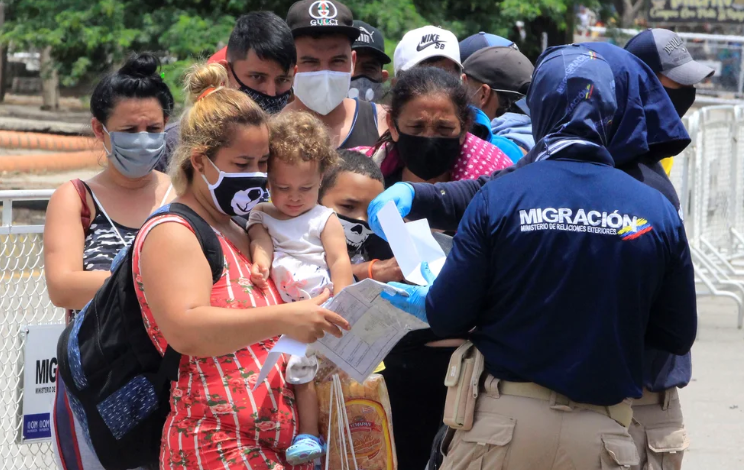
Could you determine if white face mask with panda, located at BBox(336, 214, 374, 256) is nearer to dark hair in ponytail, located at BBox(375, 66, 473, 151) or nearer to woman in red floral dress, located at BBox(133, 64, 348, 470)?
dark hair in ponytail, located at BBox(375, 66, 473, 151)

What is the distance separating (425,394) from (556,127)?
1.23 meters

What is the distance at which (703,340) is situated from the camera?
27.3 ft

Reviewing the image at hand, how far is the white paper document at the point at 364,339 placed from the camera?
8.46 ft

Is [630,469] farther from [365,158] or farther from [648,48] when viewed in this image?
[648,48]

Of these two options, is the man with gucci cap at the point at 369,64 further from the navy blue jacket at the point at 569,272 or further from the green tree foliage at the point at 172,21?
the green tree foliage at the point at 172,21

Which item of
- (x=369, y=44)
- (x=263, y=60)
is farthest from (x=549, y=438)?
(x=369, y=44)

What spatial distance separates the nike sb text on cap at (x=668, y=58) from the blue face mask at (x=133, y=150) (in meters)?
1.91

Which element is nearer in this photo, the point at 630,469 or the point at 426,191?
the point at 630,469

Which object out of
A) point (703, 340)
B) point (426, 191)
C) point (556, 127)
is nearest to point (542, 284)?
point (556, 127)

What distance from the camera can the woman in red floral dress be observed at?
2.41 metres

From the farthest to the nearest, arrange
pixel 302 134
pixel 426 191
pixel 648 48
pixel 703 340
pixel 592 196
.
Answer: pixel 703 340
pixel 648 48
pixel 426 191
pixel 302 134
pixel 592 196

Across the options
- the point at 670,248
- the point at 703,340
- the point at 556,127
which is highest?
the point at 556,127

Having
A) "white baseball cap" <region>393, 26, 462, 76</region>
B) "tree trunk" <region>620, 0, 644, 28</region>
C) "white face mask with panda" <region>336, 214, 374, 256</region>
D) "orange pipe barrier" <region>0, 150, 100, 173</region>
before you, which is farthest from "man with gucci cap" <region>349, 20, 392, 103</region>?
"tree trunk" <region>620, 0, 644, 28</region>

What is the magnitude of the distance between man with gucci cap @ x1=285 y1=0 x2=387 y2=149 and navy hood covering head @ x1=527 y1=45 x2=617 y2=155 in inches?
A: 53.6
